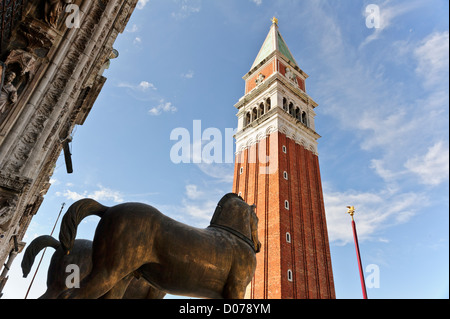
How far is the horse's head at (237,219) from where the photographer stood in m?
4.19

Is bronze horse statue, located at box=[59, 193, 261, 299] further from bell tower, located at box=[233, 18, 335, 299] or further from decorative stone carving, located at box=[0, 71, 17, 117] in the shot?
bell tower, located at box=[233, 18, 335, 299]

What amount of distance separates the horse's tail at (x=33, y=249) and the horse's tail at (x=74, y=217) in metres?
0.65

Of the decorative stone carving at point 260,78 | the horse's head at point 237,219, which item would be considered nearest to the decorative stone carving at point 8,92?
the horse's head at point 237,219

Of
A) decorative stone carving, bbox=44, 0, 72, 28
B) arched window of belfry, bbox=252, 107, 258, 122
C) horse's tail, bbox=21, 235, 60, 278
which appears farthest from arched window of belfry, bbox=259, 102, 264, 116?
horse's tail, bbox=21, 235, 60, 278

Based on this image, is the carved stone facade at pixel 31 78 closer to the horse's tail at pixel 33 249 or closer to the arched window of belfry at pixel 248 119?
the horse's tail at pixel 33 249

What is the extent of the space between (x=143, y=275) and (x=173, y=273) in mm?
→ 431

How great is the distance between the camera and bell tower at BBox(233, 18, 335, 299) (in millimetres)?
23594

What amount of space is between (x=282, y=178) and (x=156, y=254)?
25.5m

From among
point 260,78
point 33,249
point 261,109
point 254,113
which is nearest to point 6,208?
point 33,249

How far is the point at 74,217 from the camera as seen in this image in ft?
10.9

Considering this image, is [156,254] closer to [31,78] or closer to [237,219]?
[237,219]

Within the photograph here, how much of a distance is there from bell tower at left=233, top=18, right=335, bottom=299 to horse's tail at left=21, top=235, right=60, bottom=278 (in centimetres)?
1984

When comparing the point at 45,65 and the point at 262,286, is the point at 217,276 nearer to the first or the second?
the point at 45,65
